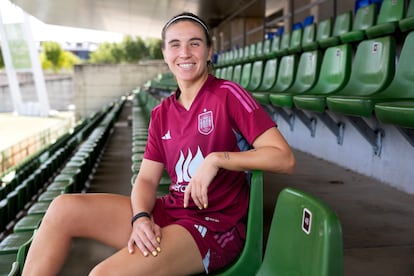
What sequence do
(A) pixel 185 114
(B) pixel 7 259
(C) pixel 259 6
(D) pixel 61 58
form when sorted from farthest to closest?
1. (D) pixel 61 58
2. (C) pixel 259 6
3. (B) pixel 7 259
4. (A) pixel 185 114

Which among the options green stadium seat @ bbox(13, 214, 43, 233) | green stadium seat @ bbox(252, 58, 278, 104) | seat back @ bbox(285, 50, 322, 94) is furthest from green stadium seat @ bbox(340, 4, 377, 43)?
green stadium seat @ bbox(13, 214, 43, 233)

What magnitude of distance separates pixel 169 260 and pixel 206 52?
441mm

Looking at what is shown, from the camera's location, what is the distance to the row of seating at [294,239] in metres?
0.58

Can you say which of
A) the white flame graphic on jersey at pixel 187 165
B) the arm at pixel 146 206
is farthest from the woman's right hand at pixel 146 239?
the white flame graphic on jersey at pixel 187 165

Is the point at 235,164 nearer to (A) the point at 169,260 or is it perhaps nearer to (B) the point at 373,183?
(A) the point at 169,260

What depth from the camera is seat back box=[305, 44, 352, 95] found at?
2.10 metres

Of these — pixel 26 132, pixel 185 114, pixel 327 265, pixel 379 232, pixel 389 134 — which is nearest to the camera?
pixel 327 265

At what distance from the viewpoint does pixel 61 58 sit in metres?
34.1

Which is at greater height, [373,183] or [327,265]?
[327,265]

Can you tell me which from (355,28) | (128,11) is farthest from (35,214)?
(128,11)

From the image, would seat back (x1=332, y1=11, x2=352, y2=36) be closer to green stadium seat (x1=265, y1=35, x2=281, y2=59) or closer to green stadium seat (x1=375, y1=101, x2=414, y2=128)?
green stadium seat (x1=265, y1=35, x2=281, y2=59)

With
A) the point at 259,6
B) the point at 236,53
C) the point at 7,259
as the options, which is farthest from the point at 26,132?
the point at 7,259

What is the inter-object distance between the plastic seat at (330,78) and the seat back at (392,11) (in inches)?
7.6

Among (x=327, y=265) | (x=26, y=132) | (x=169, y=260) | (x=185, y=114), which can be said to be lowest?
(x=26, y=132)
